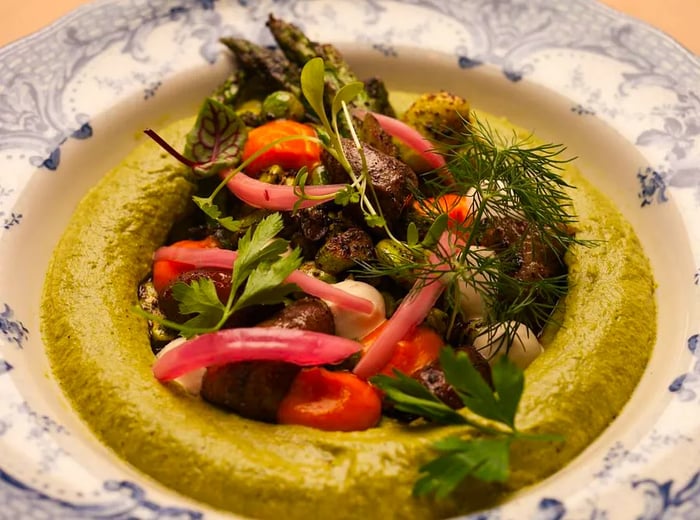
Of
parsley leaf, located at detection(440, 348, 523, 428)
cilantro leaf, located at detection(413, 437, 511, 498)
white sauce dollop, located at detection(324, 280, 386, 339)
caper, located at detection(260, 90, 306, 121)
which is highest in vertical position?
caper, located at detection(260, 90, 306, 121)

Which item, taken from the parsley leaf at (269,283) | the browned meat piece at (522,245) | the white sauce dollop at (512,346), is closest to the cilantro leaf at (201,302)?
the parsley leaf at (269,283)

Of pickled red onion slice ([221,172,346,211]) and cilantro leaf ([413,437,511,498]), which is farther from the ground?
pickled red onion slice ([221,172,346,211])

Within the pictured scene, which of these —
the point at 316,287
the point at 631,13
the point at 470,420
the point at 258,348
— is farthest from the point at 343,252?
the point at 631,13

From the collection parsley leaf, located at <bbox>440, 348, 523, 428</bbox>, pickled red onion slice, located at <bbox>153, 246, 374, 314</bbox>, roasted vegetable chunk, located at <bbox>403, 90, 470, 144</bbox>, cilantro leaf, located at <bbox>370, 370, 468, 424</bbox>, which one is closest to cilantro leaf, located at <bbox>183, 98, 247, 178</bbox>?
pickled red onion slice, located at <bbox>153, 246, 374, 314</bbox>

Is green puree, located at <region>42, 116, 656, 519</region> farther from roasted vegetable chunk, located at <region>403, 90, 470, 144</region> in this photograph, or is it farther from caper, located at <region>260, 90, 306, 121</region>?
roasted vegetable chunk, located at <region>403, 90, 470, 144</region>

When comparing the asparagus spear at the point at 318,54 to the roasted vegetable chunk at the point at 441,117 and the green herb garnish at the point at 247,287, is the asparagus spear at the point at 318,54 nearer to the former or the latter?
the roasted vegetable chunk at the point at 441,117

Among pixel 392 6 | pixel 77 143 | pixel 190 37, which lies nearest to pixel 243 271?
pixel 77 143

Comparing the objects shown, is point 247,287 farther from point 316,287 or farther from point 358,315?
point 358,315
